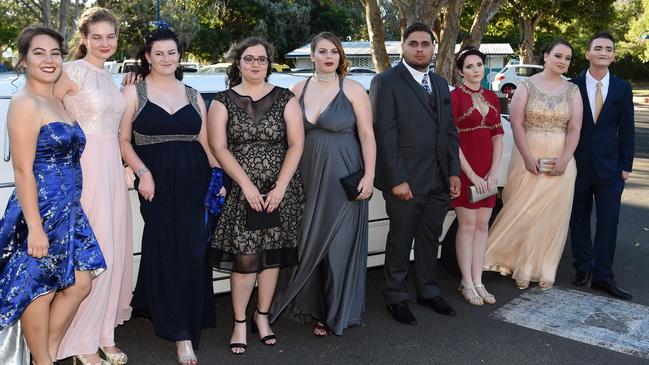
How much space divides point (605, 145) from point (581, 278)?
1063mm

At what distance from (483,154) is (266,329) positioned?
1965 millimetres

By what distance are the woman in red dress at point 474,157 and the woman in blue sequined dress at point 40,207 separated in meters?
2.63

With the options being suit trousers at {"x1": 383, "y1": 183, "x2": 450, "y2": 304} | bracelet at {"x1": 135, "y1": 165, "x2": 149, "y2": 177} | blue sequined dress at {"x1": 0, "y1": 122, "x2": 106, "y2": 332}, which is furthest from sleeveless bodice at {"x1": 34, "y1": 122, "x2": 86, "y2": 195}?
suit trousers at {"x1": 383, "y1": 183, "x2": 450, "y2": 304}

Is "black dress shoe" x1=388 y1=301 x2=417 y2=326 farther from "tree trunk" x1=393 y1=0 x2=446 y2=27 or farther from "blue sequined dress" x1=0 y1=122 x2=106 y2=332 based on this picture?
"tree trunk" x1=393 y1=0 x2=446 y2=27

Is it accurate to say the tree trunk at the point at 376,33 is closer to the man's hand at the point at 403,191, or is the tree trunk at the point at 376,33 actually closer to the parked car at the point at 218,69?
the parked car at the point at 218,69

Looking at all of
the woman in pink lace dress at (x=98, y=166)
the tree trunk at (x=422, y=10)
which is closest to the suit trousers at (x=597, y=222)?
the woman in pink lace dress at (x=98, y=166)

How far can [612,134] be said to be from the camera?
518 cm

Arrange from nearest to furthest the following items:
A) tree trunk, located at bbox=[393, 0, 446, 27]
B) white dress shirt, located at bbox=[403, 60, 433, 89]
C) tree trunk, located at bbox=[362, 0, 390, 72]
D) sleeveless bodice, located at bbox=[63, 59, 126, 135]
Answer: sleeveless bodice, located at bbox=[63, 59, 126, 135] < white dress shirt, located at bbox=[403, 60, 433, 89] < tree trunk, located at bbox=[393, 0, 446, 27] < tree trunk, located at bbox=[362, 0, 390, 72]

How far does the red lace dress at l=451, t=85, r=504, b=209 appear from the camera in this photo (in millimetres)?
4844

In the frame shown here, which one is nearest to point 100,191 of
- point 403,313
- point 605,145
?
point 403,313

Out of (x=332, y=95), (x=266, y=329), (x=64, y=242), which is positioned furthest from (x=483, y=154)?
(x=64, y=242)

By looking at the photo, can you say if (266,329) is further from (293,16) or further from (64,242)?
(293,16)

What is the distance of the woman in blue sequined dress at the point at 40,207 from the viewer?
123 inches

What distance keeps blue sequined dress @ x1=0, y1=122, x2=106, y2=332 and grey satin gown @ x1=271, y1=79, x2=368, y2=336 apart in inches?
56.1
